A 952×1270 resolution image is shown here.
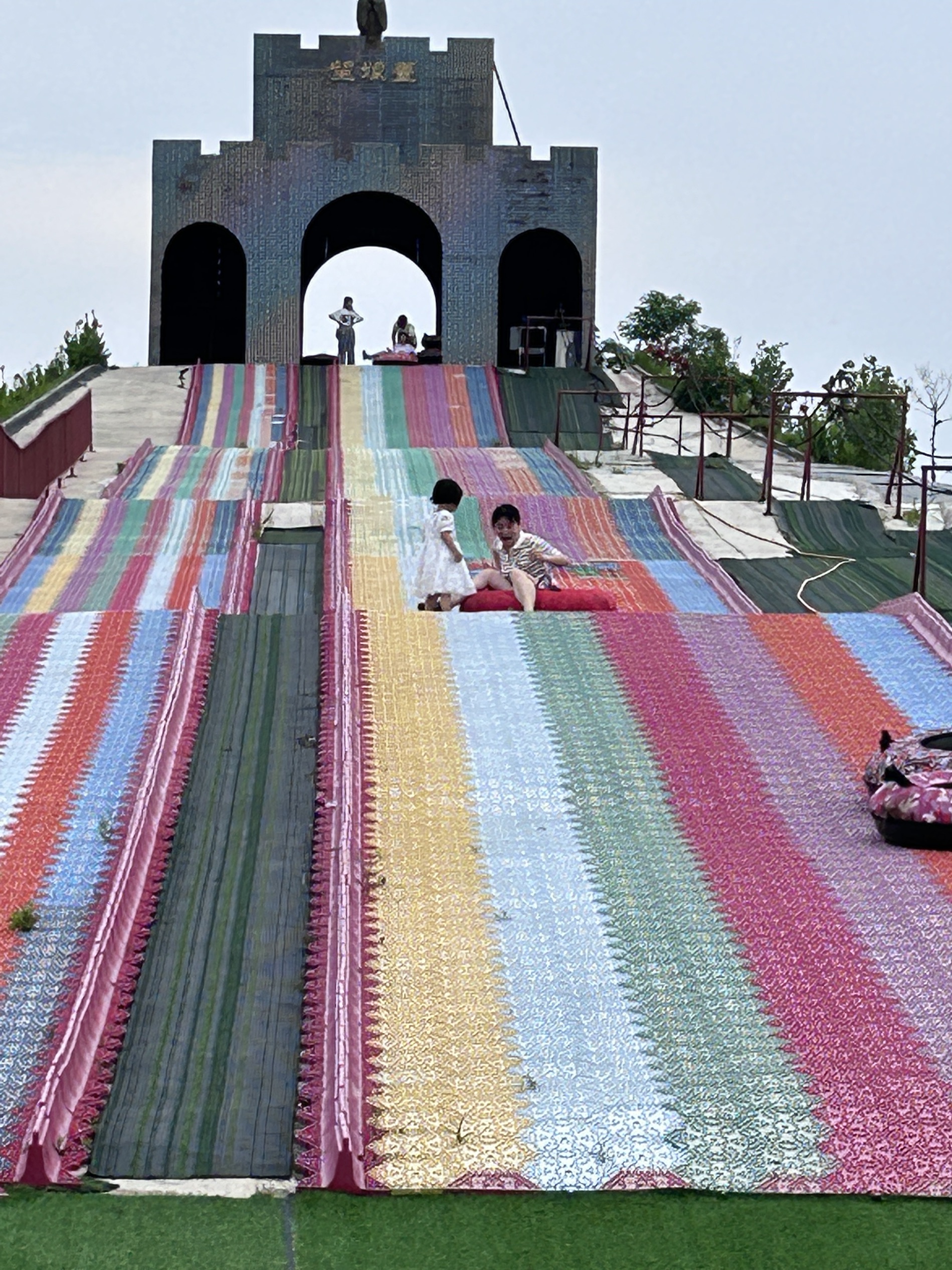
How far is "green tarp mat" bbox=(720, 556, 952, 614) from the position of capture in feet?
37.6

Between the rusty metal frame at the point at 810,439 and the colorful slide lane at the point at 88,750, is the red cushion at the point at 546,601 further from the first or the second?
the rusty metal frame at the point at 810,439

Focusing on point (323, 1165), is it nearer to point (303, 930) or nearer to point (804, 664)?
point (303, 930)

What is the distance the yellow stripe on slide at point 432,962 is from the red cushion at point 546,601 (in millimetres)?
1243

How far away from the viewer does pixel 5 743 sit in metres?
7.78

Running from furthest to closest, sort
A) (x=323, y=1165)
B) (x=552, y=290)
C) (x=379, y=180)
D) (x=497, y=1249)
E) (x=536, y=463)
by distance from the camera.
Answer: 1. (x=552, y=290)
2. (x=379, y=180)
3. (x=536, y=463)
4. (x=323, y=1165)
5. (x=497, y=1249)

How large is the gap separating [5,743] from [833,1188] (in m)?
4.27

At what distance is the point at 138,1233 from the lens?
4.26 meters

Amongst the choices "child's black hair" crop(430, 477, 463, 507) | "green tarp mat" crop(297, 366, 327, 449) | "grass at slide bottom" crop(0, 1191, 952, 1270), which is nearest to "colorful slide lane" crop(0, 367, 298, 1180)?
"grass at slide bottom" crop(0, 1191, 952, 1270)

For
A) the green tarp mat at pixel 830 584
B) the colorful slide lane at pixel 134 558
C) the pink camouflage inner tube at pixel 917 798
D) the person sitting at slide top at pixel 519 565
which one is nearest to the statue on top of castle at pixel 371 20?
the colorful slide lane at pixel 134 558

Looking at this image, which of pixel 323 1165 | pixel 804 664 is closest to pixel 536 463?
pixel 804 664

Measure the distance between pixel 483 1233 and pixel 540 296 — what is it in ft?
80.8

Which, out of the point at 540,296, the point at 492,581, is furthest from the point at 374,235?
the point at 492,581

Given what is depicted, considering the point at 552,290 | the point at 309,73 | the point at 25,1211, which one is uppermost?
the point at 309,73

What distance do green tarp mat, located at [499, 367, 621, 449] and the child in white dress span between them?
8515 millimetres
